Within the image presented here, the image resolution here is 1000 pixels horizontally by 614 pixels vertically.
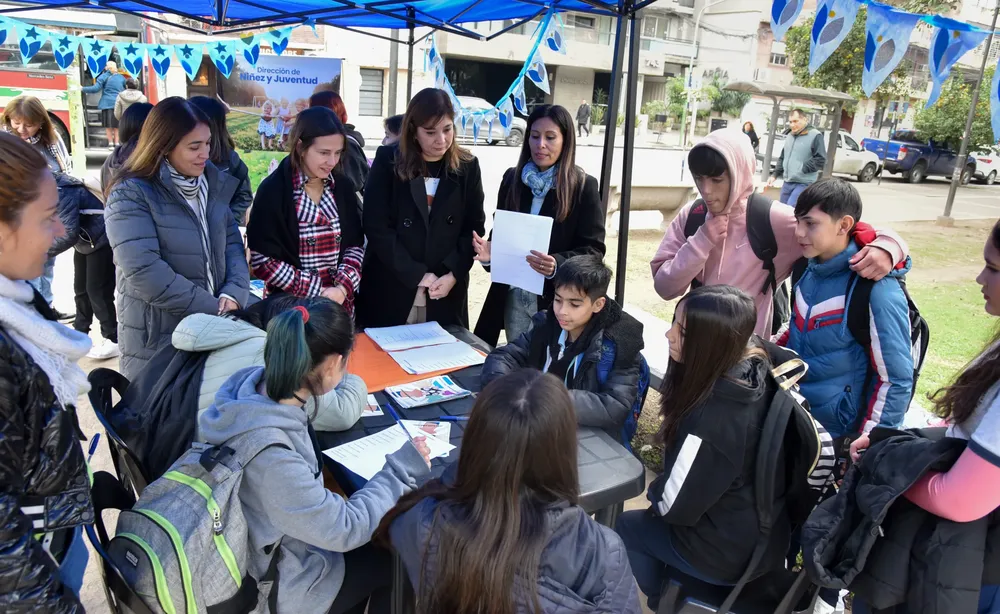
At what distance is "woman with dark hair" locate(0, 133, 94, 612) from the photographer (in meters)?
1.12

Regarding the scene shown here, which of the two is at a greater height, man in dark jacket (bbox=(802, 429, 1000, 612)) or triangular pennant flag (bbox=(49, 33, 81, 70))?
triangular pennant flag (bbox=(49, 33, 81, 70))

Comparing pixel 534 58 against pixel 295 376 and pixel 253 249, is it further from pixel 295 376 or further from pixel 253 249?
pixel 295 376

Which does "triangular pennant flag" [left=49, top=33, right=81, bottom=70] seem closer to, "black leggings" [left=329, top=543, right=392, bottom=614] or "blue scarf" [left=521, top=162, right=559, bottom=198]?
"blue scarf" [left=521, top=162, right=559, bottom=198]

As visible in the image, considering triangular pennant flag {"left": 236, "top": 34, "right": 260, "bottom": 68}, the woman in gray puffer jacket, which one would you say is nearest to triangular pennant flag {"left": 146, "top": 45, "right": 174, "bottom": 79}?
triangular pennant flag {"left": 236, "top": 34, "right": 260, "bottom": 68}

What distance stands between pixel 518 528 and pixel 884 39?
8.90 ft

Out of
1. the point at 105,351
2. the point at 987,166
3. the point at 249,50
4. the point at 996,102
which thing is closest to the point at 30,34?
the point at 249,50

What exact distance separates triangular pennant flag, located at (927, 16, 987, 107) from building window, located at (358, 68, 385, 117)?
76.8 feet

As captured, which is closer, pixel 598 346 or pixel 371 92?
pixel 598 346

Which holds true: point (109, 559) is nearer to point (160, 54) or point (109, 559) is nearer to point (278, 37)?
point (278, 37)

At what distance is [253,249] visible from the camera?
9.66 feet

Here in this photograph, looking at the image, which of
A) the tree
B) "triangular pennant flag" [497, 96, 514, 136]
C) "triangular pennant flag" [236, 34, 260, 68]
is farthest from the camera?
the tree

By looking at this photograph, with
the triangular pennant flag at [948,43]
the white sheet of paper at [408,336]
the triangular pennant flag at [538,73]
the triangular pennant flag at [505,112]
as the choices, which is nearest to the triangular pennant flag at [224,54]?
the triangular pennant flag at [505,112]

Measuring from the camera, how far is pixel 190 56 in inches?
283

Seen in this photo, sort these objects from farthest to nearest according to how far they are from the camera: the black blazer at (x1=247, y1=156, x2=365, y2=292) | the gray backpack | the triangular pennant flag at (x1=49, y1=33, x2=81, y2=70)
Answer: the triangular pennant flag at (x1=49, y1=33, x2=81, y2=70) < the black blazer at (x1=247, y1=156, x2=365, y2=292) < the gray backpack
